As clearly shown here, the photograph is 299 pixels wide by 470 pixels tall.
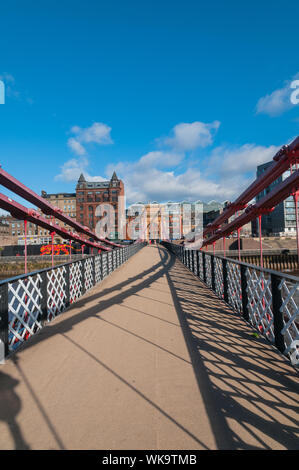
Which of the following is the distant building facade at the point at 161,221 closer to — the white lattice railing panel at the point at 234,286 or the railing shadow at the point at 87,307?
the railing shadow at the point at 87,307

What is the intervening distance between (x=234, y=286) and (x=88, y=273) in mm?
4775

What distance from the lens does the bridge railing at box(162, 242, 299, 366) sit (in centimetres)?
310

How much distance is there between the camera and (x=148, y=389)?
255 cm

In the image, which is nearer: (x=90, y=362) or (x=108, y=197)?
(x=90, y=362)

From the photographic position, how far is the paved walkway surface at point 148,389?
1.91 meters

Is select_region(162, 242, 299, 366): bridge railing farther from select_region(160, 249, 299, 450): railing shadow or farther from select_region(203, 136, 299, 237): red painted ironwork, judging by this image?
select_region(203, 136, 299, 237): red painted ironwork

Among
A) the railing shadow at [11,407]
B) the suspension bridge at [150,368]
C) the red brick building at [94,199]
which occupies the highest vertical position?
the red brick building at [94,199]

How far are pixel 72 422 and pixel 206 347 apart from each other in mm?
2155

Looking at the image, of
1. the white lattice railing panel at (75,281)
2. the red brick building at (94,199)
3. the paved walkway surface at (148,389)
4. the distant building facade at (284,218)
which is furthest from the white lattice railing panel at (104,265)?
the red brick building at (94,199)

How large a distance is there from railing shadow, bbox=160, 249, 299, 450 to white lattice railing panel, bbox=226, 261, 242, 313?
615 mm

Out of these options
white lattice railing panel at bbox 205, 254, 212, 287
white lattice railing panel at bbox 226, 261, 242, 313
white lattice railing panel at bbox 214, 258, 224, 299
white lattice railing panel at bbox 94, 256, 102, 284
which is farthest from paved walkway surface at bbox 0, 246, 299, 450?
white lattice railing panel at bbox 94, 256, 102, 284
